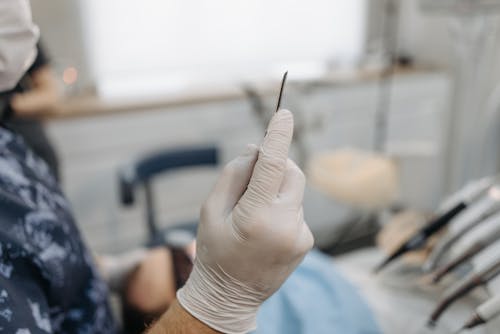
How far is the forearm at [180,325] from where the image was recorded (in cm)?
48

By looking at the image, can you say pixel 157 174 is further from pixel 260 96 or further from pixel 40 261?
pixel 40 261

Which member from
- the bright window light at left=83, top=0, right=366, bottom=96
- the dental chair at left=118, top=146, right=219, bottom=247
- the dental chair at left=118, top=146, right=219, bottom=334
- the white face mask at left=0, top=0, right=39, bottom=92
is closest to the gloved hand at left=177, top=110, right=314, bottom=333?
the white face mask at left=0, top=0, right=39, bottom=92

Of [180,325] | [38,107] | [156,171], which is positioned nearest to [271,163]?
[180,325]

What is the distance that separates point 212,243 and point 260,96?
169 cm

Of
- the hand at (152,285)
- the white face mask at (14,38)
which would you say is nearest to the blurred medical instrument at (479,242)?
the hand at (152,285)

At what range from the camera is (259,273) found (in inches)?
18.2

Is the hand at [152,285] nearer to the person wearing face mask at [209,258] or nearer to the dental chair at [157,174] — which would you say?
the person wearing face mask at [209,258]

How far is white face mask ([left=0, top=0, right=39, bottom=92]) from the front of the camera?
58cm

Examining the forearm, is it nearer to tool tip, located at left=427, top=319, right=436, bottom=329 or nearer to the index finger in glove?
the index finger in glove

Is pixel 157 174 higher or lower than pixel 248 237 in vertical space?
lower

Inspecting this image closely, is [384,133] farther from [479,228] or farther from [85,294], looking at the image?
[85,294]

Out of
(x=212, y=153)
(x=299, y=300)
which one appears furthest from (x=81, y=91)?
(x=299, y=300)

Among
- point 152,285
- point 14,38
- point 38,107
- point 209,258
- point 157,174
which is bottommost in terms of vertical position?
point 157,174

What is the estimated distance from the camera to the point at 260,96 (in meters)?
2.10
